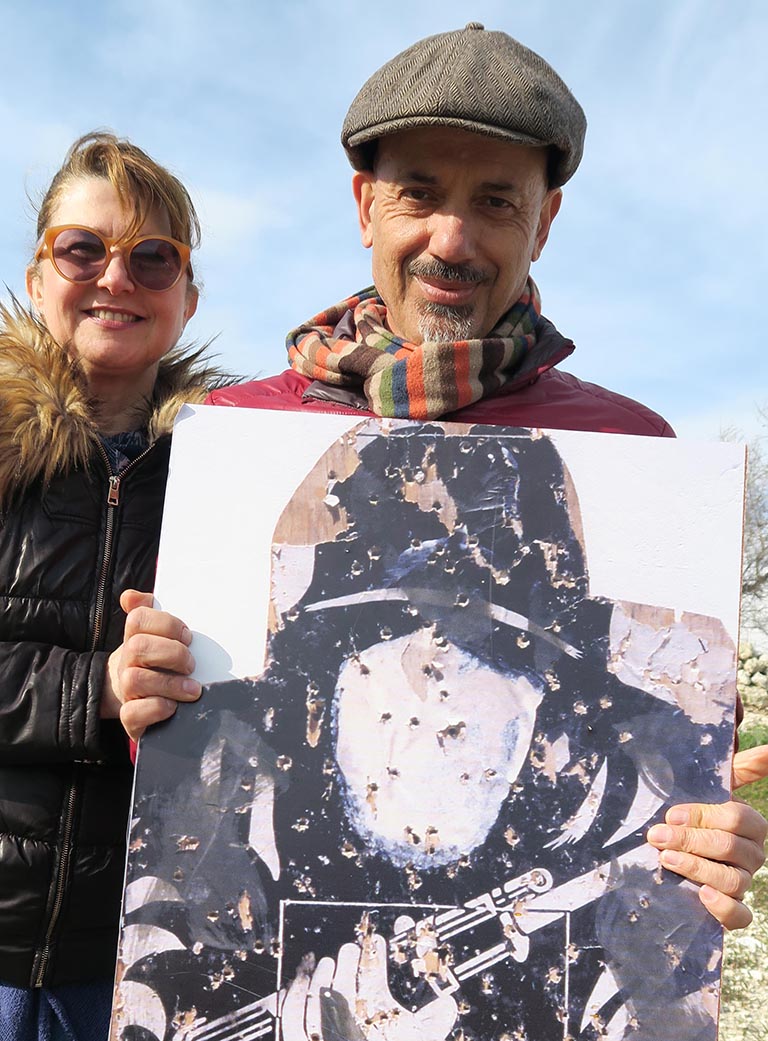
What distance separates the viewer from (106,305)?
214 cm

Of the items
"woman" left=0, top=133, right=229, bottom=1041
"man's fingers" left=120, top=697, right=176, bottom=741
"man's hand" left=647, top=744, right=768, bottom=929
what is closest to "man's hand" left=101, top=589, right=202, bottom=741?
"man's fingers" left=120, top=697, right=176, bottom=741

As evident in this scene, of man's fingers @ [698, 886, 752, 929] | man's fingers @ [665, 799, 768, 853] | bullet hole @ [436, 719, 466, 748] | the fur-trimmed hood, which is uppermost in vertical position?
the fur-trimmed hood

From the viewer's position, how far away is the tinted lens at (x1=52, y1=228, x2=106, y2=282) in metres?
2.13

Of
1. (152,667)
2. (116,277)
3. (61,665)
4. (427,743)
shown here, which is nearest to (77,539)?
(61,665)

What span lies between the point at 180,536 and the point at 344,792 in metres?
0.53

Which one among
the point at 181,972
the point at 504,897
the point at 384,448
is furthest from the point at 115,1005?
the point at 384,448

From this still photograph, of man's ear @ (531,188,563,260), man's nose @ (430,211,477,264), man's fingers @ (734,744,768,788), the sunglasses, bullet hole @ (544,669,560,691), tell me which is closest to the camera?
bullet hole @ (544,669,560,691)

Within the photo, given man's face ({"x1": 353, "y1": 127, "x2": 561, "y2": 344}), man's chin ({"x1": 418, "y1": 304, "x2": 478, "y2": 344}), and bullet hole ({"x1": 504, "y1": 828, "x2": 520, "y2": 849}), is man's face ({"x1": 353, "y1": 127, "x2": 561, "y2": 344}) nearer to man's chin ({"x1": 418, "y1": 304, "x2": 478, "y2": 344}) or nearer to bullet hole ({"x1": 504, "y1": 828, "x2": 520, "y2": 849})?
man's chin ({"x1": 418, "y1": 304, "x2": 478, "y2": 344})

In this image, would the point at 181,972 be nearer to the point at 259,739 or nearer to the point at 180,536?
the point at 259,739

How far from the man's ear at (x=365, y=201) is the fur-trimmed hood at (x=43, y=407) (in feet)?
1.69

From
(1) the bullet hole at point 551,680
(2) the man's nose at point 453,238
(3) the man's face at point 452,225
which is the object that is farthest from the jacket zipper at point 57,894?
(2) the man's nose at point 453,238

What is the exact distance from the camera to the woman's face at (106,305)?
2131 mm

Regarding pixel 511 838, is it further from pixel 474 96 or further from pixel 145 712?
pixel 474 96

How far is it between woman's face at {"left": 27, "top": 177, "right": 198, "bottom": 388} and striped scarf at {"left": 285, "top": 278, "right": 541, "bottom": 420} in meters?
0.32
